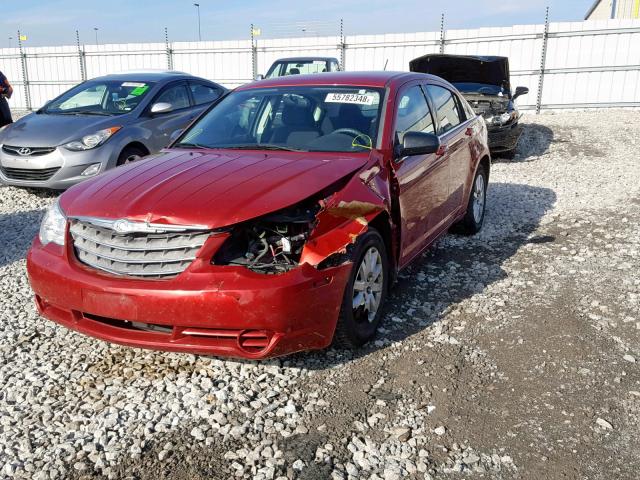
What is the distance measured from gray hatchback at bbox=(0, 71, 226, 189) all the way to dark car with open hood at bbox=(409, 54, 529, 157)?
4.38m

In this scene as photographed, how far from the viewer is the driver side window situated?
14.3 ft

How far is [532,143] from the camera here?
12.1 m

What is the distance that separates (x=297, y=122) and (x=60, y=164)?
4.02m

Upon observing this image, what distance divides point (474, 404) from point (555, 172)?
7394 millimetres

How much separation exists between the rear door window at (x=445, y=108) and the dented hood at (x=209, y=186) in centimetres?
158

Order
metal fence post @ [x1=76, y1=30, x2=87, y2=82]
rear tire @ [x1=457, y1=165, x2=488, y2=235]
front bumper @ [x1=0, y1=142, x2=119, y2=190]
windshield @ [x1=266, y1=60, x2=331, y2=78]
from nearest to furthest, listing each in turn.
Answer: rear tire @ [x1=457, y1=165, x2=488, y2=235] → front bumper @ [x1=0, y1=142, x2=119, y2=190] → windshield @ [x1=266, y1=60, x2=331, y2=78] → metal fence post @ [x1=76, y1=30, x2=87, y2=82]

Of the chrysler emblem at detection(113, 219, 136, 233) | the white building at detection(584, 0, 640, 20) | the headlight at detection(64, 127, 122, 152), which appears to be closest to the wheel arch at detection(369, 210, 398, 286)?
the chrysler emblem at detection(113, 219, 136, 233)

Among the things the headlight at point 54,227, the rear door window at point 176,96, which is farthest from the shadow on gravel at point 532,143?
the headlight at point 54,227

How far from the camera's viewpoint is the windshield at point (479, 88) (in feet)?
33.4

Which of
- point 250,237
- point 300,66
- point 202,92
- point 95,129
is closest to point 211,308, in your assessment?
point 250,237

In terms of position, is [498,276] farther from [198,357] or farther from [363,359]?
[198,357]

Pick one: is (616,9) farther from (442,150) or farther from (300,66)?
(442,150)

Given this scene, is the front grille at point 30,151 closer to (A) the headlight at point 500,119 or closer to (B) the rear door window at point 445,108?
(B) the rear door window at point 445,108

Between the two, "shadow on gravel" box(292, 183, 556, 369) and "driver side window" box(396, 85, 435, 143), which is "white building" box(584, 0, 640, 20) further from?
"driver side window" box(396, 85, 435, 143)
